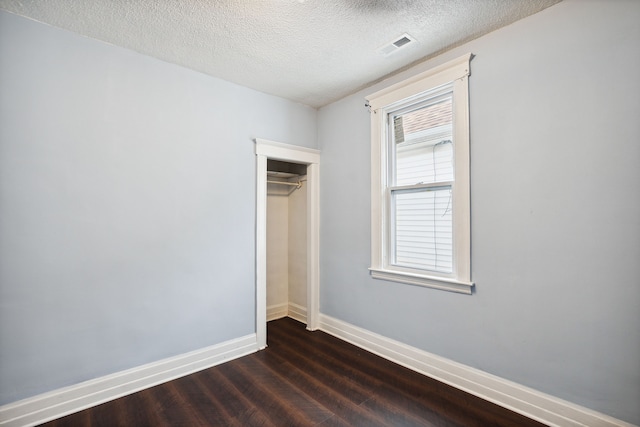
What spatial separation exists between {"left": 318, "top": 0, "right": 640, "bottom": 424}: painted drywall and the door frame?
140cm

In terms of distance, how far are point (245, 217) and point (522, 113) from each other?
2572mm

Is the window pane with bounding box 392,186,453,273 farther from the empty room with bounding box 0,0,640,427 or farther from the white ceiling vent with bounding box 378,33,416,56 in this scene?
the white ceiling vent with bounding box 378,33,416,56

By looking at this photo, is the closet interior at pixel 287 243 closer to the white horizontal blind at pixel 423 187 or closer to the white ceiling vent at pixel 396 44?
the white horizontal blind at pixel 423 187

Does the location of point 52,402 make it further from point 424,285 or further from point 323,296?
point 424,285

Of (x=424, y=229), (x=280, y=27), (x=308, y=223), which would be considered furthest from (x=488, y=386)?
(x=280, y=27)

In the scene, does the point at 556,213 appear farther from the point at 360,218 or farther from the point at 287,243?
the point at 287,243

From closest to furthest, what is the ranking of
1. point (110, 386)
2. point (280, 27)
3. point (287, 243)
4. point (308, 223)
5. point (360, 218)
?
point (280, 27) < point (110, 386) < point (360, 218) < point (308, 223) < point (287, 243)

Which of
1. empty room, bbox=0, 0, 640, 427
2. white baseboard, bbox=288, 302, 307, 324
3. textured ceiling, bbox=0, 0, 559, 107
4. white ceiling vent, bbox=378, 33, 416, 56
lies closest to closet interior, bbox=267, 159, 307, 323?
white baseboard, bbox=288, 302, 307, 324

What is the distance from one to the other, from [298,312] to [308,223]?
4.29ft

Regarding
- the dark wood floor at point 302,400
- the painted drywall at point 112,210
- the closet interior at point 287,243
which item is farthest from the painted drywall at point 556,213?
the painted drywall at point 112,210

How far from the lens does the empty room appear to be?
6.15ft

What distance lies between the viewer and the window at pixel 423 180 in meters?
2.42

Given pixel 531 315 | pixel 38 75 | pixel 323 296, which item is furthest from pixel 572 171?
pixel 38 75

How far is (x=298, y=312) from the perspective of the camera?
13.4 ft
